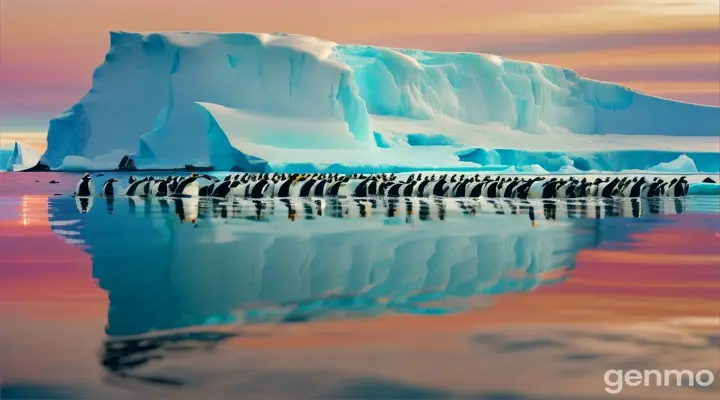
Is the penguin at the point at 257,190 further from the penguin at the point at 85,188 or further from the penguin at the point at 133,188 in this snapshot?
the penguin at the point at 85,188

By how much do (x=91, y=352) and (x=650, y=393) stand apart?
2.24m

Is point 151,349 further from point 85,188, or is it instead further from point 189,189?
point 85,188

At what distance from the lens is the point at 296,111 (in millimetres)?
50375

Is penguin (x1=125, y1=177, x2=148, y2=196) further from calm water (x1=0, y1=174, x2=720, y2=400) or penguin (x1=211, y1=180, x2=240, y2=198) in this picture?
calm water (x1=0, y1=174, x2=720, y2=400)

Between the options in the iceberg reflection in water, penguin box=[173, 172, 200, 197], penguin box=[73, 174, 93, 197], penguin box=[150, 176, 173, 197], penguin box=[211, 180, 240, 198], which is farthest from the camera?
penguin box=[73, 174, 93, 197]

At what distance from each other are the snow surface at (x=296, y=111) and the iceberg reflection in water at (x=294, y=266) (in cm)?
3320

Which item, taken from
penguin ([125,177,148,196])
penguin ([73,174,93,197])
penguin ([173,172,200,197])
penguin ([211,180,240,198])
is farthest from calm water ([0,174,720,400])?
penguin ([73,174,93,197])

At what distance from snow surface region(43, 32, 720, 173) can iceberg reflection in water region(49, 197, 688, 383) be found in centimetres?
3320

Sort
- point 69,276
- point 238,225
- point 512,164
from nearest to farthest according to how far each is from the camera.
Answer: point 69,276 < point 238,225 < point 512,164

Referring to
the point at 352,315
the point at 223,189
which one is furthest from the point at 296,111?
the point at 352,315

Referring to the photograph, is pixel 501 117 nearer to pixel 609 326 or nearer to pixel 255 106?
pixel 255 106

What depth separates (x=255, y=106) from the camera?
4997cm

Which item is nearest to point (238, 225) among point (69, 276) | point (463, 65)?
point (69, 276)

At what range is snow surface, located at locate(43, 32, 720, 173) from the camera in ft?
161
